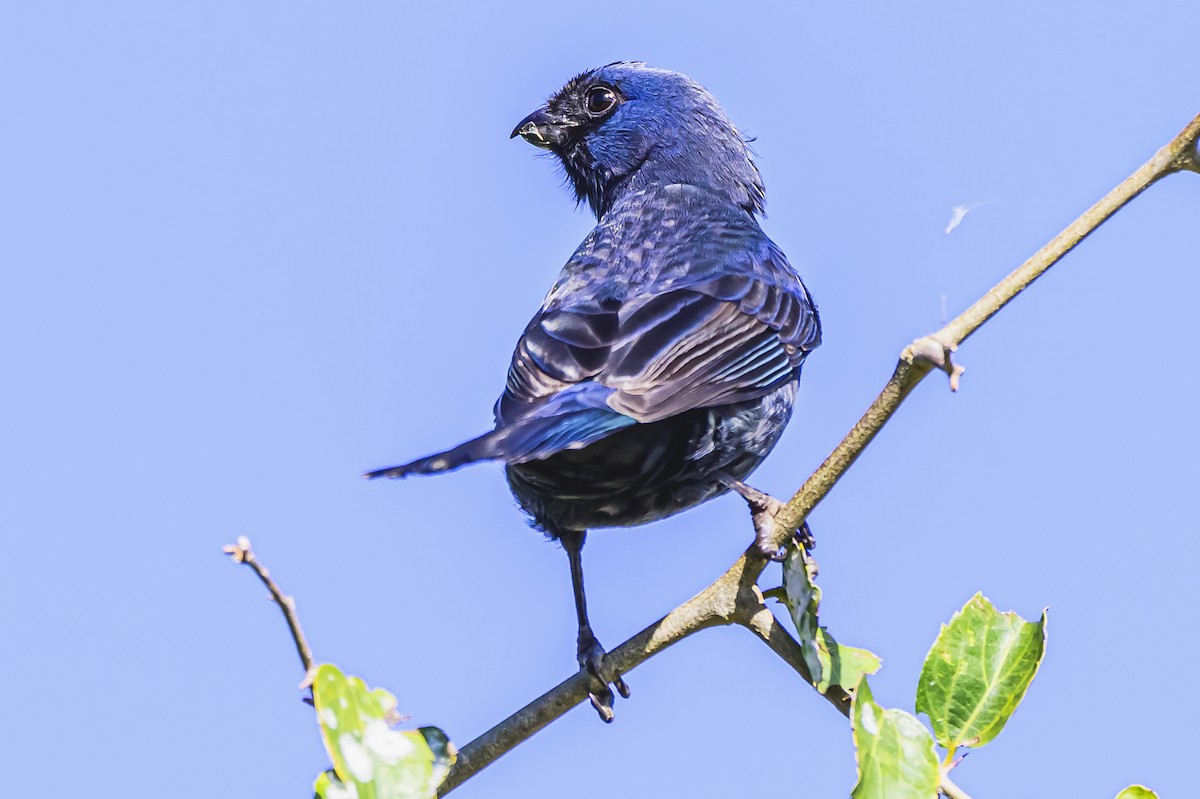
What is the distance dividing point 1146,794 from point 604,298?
3.43m

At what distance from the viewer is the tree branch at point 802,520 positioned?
10.2 feet

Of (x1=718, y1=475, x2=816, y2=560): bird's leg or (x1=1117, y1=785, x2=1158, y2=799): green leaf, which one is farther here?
(x1=718, y1=475, x2=816, y2=560): bird's leg

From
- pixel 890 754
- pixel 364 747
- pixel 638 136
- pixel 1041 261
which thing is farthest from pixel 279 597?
pixel 638 136

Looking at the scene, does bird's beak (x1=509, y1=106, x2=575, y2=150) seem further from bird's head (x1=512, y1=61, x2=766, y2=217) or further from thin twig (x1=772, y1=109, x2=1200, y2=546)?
thin twig (x1=772, y1=109, x2=1200, y2=546)

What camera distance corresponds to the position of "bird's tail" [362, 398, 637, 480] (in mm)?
4125

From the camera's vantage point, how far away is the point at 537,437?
446 centimetres

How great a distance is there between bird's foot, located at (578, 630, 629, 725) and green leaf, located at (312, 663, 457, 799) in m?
1.78

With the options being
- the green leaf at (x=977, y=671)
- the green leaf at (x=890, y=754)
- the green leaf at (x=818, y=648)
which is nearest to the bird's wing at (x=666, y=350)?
the green leaf at (x=818, y=648)

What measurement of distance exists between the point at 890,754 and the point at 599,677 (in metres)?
1.99

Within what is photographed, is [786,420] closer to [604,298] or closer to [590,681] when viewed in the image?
[604,298]

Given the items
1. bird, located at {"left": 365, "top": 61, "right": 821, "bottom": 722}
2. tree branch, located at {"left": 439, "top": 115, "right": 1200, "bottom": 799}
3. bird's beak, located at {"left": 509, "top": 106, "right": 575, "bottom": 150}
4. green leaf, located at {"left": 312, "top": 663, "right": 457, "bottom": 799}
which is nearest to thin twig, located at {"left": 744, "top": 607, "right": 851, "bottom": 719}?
tree branch, located at {"left": 439, "top": 115, "right": 1200, "bottom": 799}

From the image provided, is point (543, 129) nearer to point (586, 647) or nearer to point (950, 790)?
point (586, 647)

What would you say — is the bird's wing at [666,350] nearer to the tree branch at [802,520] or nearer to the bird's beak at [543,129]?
the tree branch at [802,520]

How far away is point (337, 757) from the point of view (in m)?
2.60
